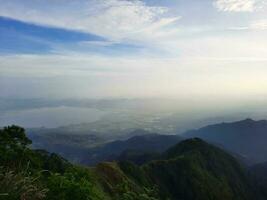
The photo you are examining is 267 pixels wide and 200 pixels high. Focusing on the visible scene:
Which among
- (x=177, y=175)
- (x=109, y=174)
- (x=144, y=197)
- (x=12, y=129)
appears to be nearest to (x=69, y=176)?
(x=144, y=197)

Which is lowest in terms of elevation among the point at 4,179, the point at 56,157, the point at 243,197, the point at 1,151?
the point at 243,197

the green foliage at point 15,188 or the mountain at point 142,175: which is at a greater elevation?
the green foliage at point 15,188

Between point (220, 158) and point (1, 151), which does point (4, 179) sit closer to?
point (1, 151)

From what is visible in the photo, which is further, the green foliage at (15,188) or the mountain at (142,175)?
the mountain at (142,175)

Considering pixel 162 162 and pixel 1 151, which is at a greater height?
pixel 1 151

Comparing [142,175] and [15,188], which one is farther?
[142,175]

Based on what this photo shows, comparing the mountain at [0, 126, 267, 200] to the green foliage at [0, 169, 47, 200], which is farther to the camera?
the mountain at [0, 126, 267, 200]

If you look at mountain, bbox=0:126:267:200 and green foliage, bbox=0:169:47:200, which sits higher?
green foliage, bbox=0:169:47:200

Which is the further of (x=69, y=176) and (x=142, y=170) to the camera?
(x=142, y=170)

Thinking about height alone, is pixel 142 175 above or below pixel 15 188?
below

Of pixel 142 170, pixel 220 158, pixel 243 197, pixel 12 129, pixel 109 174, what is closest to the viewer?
pixel 12 129

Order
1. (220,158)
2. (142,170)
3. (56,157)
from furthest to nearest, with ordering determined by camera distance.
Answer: (220,158)
(142,170)
(56,157)
